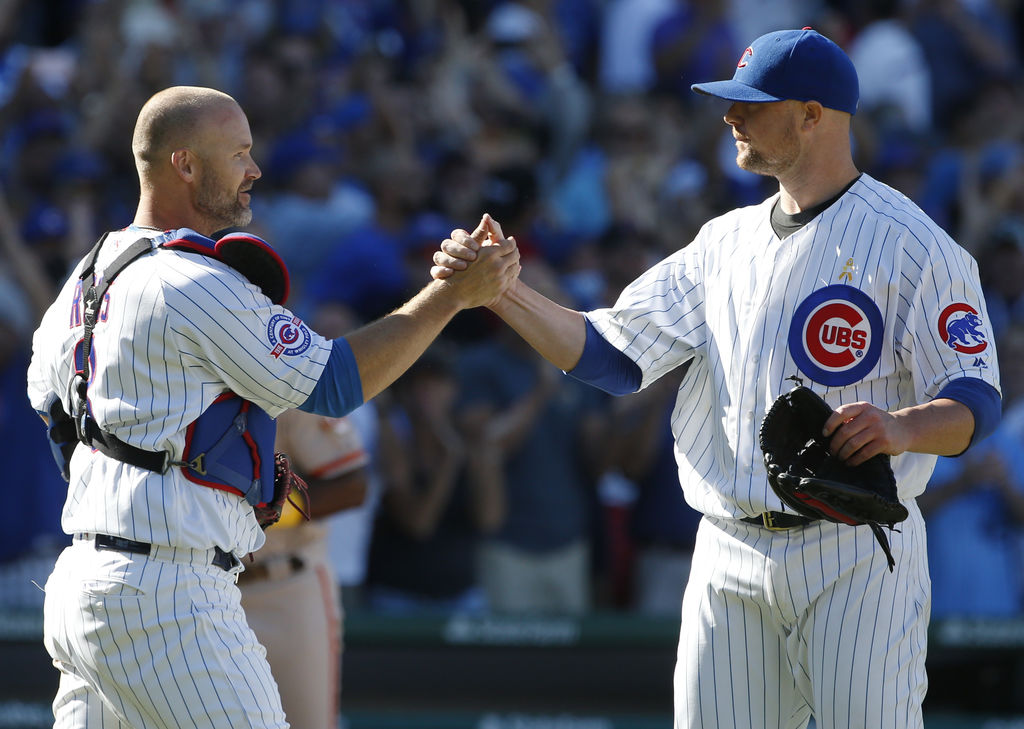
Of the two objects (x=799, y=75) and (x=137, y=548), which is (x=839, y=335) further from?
(x=137, y=548)

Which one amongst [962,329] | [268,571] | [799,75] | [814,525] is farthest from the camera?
[268,571]

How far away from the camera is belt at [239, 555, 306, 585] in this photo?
4.68 metres

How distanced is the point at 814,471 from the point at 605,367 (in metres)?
0.78

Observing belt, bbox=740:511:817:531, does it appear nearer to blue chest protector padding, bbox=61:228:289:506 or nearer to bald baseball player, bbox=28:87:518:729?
bald baseball player, bbox=28:87:518:729

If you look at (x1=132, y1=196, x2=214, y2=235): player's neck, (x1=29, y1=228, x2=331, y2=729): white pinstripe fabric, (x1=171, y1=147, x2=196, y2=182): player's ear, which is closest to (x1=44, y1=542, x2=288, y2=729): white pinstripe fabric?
(x1=29, y1=228, x2=331, y2=729): white pinstripe fabric

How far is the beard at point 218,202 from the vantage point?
11.3 ft

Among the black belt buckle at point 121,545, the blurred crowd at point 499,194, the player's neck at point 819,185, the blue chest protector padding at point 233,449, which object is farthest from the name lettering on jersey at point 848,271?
the blurred crowd at point 499,194

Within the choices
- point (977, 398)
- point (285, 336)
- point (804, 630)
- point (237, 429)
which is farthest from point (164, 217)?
point (977, 398)

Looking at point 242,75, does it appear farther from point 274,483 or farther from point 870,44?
point 274,483

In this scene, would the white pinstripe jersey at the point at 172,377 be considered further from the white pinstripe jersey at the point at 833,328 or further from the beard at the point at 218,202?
the white pinstripe jersey at the point at 833,328

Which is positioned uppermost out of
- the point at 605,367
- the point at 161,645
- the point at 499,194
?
the point at 499,194

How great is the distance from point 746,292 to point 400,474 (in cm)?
347

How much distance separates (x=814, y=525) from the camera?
3.47 m

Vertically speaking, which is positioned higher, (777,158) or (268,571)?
(777,158)
